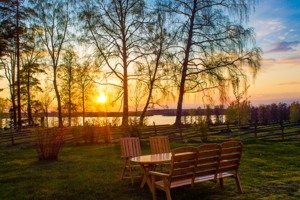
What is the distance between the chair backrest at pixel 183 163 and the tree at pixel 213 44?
13.0 m

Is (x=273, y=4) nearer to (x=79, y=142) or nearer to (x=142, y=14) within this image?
(x=142, y=14)

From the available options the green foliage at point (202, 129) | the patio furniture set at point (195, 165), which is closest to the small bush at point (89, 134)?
the green foliage at point (202, 129)

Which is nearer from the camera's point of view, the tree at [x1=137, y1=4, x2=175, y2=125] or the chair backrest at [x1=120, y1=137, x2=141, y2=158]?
the chair backrest at [x1=120, y1=137, x2=141, y2=158]

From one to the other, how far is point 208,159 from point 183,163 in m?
0.60

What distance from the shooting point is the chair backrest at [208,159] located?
4.88 m

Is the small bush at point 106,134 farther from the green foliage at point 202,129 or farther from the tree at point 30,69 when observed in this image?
the tree at point 30,69

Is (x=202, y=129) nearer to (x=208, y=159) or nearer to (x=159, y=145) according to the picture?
A: (x=159, y=145)

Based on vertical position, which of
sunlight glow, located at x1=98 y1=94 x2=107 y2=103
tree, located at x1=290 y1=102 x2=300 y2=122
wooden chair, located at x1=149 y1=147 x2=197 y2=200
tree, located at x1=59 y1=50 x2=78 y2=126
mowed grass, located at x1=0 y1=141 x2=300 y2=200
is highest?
tree, located at x1=59 y1=50 x2=78 y2=126

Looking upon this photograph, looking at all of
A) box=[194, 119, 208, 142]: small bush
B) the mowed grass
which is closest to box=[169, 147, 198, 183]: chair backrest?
the mowed grass

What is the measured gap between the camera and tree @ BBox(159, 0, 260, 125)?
16406mm

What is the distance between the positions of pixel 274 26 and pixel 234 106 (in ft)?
62.9

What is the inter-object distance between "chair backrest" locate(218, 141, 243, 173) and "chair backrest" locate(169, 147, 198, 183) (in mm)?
689

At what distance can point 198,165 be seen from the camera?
493 cm

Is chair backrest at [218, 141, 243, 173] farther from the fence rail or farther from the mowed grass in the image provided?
the fence rail
